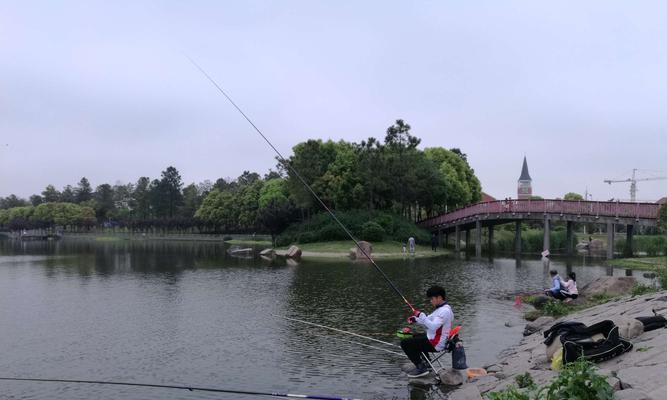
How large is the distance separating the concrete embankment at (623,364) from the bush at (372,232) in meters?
41.1

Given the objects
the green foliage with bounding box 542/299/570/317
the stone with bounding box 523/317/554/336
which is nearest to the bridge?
the green foliage with bounding box 542/299/570/317

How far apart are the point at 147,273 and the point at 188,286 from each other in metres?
8.99

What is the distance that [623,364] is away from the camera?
370 inches

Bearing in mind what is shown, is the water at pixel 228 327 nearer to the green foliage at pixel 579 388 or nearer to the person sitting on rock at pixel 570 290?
the person sitting on rock at pixel 570 290

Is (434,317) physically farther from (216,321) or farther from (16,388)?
(216,321)

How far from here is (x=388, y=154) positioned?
65812 millimetres

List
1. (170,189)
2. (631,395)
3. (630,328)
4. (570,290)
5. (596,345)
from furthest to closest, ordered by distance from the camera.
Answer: (170,189) → (570,290) → (630,328) → (596,345) → (631,395)

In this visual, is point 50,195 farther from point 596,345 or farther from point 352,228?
point 596,345

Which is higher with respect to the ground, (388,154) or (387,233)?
(388,154)

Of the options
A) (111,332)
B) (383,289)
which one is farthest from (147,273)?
(111,332)

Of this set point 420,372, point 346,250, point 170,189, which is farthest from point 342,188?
point 170,189

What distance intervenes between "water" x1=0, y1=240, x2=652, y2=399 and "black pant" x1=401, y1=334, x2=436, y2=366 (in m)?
0.72

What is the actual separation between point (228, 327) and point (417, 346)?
9.03 metres

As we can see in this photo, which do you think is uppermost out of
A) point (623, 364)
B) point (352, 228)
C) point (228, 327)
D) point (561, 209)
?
point (561, 209)
